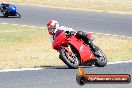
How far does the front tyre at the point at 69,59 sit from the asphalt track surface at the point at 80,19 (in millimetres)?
10372

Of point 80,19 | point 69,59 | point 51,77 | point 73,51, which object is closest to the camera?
point 51,77

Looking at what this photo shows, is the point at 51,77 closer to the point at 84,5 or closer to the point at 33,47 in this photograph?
the point at 33,47

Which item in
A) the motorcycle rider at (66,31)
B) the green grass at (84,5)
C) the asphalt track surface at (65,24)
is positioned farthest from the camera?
the green grass at (84,5)

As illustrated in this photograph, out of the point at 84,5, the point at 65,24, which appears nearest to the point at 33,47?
the point at 65,24

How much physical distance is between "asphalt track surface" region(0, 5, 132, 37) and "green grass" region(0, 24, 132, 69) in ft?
7.20

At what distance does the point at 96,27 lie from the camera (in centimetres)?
2553

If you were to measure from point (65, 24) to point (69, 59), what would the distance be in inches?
554

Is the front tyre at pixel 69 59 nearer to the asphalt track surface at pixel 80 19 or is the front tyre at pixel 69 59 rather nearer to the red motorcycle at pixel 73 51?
the red motorcycle at pixel 73 51

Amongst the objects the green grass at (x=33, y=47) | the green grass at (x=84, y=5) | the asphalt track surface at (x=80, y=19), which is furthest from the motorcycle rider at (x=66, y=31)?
the green grass at (x=84, y=5)

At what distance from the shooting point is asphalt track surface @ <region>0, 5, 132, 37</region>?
25141mm

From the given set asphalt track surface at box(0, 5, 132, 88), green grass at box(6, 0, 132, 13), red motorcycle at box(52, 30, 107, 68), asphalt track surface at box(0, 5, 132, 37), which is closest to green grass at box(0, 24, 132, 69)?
red motorcycle at box(52, 30, 107, 68)

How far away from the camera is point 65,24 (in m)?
26.7

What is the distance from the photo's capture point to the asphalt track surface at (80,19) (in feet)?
82.5

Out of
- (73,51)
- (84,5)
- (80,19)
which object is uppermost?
(73,51)
